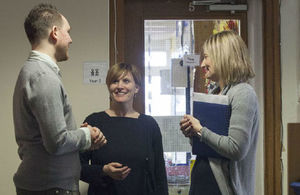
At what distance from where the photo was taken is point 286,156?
226 cm

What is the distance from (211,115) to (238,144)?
174mm

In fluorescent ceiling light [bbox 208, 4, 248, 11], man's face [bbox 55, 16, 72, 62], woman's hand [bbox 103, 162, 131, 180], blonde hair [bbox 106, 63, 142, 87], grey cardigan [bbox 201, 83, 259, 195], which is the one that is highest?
fluorescent ceiling light [bbox 208, 4, 248, 11]

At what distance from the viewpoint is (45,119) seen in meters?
1.13

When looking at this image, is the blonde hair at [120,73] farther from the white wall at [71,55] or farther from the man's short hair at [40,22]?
the man's short hair at [40,22]

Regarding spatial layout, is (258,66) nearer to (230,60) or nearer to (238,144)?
(230,60)

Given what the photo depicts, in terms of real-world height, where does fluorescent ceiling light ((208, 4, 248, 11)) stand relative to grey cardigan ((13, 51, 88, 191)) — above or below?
above

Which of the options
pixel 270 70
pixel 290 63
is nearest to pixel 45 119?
pixel 270 70

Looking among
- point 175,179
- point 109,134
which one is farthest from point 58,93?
point 175,179

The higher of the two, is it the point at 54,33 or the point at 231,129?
the point at 54,33

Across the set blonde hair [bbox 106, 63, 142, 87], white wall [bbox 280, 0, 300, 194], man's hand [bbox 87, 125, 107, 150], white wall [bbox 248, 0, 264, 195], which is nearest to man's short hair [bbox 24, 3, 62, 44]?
man's hand [bbox 87, 125, 107, 150]

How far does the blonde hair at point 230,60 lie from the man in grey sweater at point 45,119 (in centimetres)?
59

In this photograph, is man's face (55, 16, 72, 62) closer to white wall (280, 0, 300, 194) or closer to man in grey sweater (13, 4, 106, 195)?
man in grey sweater (13, 4, 106, 195)

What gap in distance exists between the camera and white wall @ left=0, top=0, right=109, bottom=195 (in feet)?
7.30

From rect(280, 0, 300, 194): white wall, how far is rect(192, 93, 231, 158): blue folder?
1025mm
